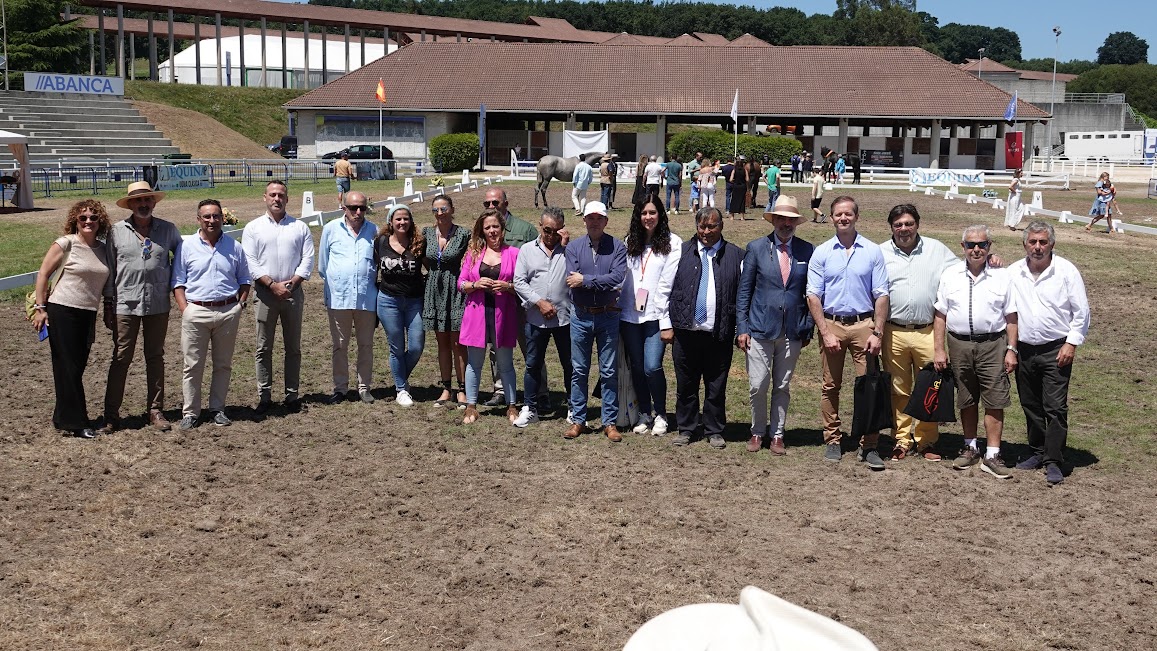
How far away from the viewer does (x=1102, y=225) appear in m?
26.9

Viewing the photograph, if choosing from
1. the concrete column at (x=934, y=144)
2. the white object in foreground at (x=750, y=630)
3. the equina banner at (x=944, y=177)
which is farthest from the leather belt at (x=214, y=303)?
the concrete column at (x=934, y=144)

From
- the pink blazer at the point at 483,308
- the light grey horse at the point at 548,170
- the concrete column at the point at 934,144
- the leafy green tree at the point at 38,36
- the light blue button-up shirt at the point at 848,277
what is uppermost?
the leafy green tree at the point at 38,36

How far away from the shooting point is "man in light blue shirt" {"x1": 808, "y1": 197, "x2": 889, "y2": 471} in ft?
24.7

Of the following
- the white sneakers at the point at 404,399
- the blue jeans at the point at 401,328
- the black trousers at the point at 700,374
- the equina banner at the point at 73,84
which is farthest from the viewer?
the equina banner at the point at 73,84

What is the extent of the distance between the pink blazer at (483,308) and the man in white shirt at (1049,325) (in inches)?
148

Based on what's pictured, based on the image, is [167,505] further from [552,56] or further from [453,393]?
[552,56]

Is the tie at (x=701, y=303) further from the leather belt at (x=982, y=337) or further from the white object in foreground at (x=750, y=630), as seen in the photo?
the white object in foreground at (x=750, y=630)

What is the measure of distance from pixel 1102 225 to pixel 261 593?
26.2 meters

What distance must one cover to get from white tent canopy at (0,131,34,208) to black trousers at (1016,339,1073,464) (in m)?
24.2

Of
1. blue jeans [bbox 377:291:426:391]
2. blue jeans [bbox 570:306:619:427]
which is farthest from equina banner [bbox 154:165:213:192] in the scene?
blue jeans [bbox 570:306:619:427]

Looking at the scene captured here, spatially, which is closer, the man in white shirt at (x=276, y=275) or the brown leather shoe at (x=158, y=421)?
the brown leather shoe at (x=158, y=421)

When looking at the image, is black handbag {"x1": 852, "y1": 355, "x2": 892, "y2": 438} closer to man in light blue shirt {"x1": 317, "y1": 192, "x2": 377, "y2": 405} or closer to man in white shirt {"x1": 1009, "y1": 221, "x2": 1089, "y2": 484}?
man in white shirt {"x1": 1009, "y1": 221, "x2": 1089, "y2": 484}

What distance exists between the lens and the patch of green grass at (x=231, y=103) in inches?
2392

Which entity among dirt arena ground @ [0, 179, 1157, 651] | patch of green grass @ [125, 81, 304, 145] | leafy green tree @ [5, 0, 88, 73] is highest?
leafy green tree @ [5, 0, 88, 73]
